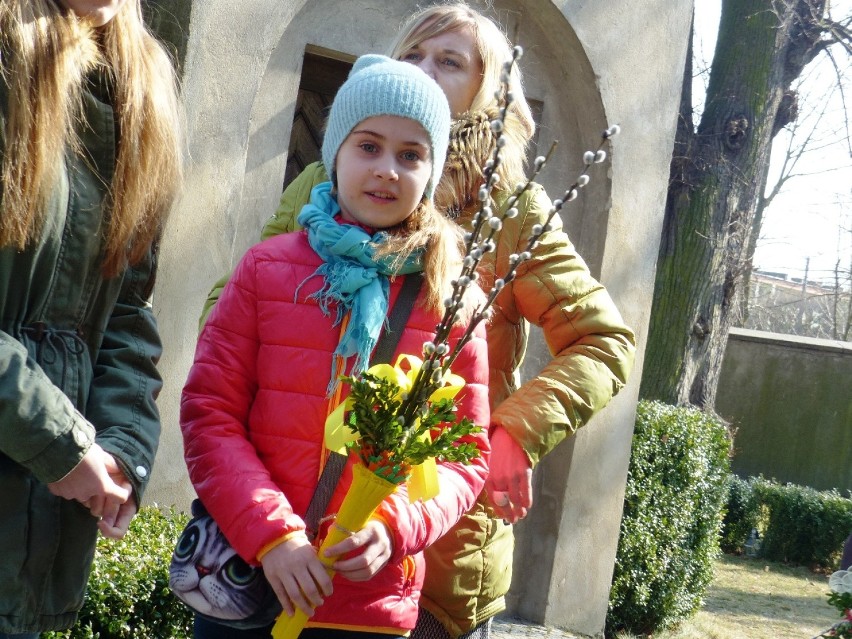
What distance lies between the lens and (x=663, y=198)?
6.15 meters

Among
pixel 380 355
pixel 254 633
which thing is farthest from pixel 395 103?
pixel 254 633

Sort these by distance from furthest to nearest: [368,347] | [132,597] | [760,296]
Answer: [760,296]
[132,597]
[368,347]

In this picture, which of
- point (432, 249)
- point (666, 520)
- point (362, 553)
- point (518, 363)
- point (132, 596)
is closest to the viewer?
point (362, 553)

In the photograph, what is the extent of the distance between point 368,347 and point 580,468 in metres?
4.06

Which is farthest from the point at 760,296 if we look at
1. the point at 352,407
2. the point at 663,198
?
the point at 352,407

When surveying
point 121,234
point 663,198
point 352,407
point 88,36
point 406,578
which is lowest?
point 406,578

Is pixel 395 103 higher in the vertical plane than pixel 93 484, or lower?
higher

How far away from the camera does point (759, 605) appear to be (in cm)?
956

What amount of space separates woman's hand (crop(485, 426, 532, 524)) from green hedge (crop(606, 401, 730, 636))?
14.7ft

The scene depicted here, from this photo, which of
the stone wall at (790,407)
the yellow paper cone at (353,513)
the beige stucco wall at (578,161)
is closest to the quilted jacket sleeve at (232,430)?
the yellow paper cone at (353,513)

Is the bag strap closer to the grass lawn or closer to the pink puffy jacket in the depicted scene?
the pink puffy jacket

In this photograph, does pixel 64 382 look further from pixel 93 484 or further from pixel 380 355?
pixel 380 355

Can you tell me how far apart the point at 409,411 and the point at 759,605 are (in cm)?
869

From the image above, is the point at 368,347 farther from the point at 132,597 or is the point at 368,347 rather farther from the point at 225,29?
the point at 225,29
